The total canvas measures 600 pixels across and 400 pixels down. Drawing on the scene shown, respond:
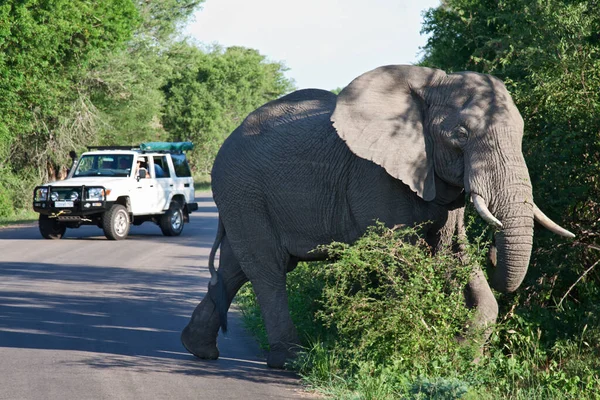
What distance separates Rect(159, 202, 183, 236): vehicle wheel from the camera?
83.5 feet

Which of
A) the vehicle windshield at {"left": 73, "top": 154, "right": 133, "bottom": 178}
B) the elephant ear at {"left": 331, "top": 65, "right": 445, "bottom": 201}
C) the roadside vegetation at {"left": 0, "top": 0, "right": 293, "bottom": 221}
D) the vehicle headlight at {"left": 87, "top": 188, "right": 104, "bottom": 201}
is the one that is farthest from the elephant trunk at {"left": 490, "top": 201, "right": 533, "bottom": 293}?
the roadside vegetation at {"left": 0, "top": 0, "right": 293, "bottom": 221}

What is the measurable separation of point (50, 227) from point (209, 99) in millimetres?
53607

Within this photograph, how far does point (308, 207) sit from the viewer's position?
897 centimetres

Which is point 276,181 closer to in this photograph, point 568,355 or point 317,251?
point 317,251

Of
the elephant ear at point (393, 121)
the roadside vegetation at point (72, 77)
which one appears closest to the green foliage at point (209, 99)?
the roadside vegetation at point (72, 77)

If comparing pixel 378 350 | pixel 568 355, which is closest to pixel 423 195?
pixel 378 350

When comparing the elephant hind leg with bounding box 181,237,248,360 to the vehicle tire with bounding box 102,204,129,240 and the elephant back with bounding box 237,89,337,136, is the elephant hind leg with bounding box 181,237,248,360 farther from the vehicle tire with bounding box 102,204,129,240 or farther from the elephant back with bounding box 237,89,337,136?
the vehicle tire with bounding box 102,204,129,240

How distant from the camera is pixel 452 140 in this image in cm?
805

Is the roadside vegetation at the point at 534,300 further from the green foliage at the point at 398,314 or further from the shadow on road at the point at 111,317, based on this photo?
the shadow on road at the point at 111,317

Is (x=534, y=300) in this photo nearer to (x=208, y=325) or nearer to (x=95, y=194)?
(x=208, y=325)

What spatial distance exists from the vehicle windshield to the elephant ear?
16.3 m

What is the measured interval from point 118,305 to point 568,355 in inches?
250

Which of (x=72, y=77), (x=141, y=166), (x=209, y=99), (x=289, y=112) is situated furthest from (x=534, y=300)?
(x=209, y=99)

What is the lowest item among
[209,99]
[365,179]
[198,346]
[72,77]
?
[198,346]
